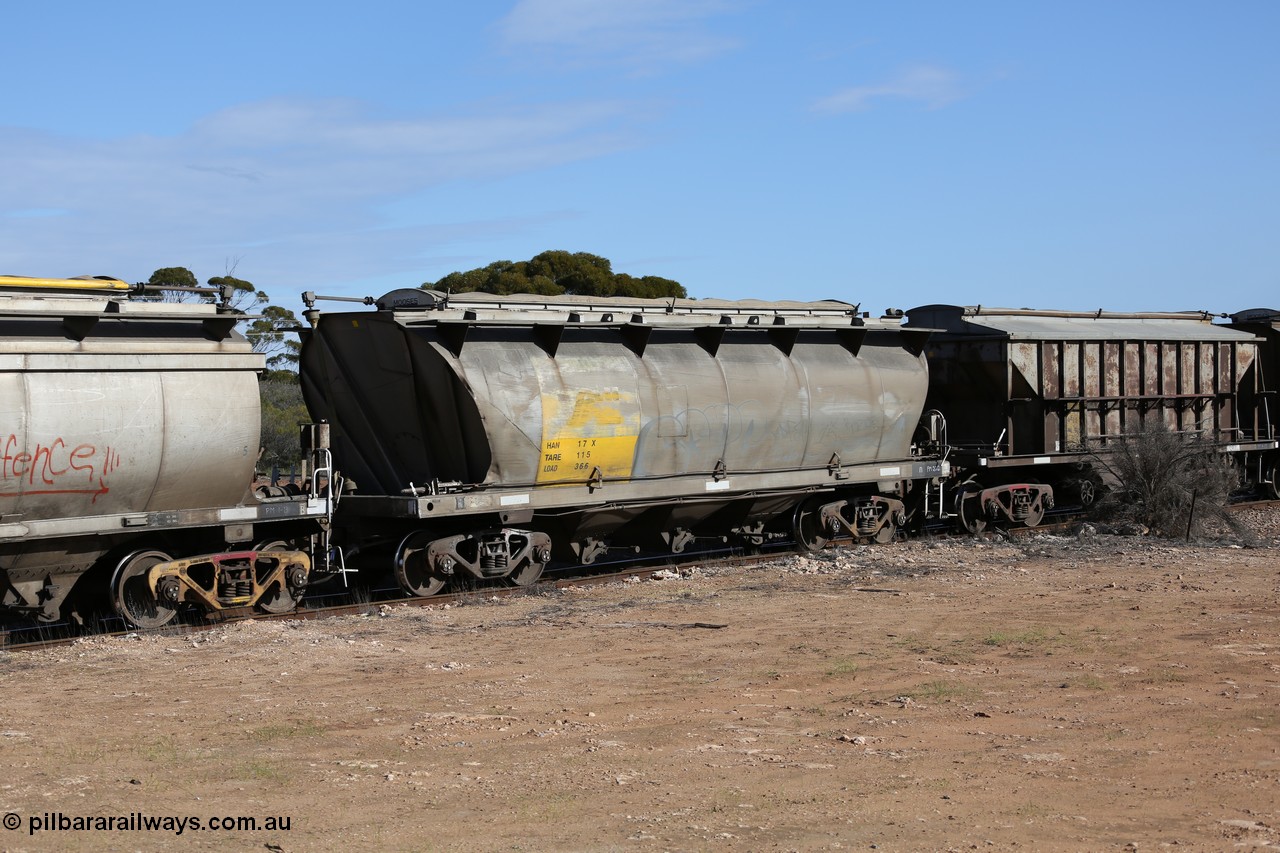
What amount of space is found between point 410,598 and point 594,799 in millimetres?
8045

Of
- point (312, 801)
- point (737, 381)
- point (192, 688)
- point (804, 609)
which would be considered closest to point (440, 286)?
point (737, 381)

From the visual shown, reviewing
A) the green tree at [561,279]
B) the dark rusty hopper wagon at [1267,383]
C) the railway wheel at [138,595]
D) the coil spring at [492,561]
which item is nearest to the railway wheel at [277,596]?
the railway wheel at [138,595]

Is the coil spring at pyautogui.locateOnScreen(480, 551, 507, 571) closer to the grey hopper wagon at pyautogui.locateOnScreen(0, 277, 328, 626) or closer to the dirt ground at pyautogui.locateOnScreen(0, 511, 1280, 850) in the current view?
the dirt ground at pyautogui.locateOnScreen(0, 511, 1280, 850)

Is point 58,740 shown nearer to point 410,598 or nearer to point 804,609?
point 410,598

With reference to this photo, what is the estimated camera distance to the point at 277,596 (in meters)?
14.1

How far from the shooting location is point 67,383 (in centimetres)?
1195

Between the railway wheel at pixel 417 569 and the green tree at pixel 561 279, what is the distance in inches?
1240

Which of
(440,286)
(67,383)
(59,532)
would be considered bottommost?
(59,532)

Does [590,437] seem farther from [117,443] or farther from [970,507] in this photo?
[970,507]

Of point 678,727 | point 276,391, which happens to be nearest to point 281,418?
point 276,391

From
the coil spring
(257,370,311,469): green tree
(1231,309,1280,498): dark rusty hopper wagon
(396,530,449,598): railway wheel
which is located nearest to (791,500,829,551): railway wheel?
the coil spring

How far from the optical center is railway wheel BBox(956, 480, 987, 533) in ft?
71.3

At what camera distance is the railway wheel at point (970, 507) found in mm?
21734

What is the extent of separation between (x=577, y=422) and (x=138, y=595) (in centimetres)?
542
